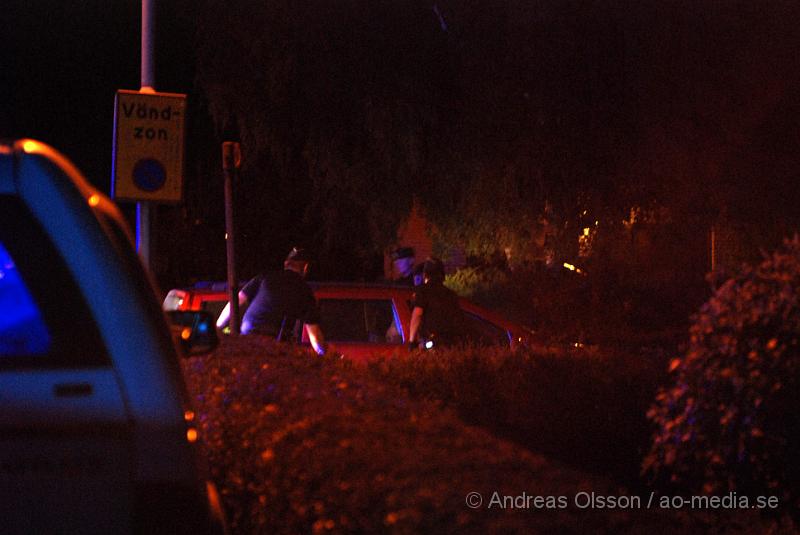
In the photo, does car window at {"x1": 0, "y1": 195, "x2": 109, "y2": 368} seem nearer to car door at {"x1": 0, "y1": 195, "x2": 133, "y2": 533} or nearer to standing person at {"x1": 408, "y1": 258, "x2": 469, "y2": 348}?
car door at {"x1": 0, "y1": 195, "x2": 133, "y2": 533}

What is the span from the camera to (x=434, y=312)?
1073cm

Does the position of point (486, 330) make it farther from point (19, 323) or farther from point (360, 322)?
point (19, 323)

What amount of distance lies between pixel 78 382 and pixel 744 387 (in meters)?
3.35

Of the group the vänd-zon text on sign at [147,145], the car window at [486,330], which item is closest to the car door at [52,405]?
the vänd-zon text on sign at [147,145]

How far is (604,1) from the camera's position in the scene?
20156 mm

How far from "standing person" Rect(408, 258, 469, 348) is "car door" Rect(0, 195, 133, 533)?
7.38 metres

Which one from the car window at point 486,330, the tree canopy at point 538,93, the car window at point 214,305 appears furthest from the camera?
the tree canopy at point 538,93

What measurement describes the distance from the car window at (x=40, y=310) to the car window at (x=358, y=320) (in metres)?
8.02

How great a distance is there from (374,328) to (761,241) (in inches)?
472

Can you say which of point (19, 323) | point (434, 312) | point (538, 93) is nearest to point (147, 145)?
point (434, 312)

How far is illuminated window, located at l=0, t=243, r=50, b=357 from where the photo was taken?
10.3 feet

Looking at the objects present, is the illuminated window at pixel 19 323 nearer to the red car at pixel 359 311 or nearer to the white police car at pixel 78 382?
the white police car at pixel 78 382

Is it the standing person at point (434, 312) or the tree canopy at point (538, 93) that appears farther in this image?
the tree canopy at point (538, 93)

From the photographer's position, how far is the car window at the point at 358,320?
36.9ft
